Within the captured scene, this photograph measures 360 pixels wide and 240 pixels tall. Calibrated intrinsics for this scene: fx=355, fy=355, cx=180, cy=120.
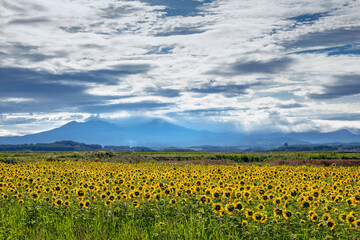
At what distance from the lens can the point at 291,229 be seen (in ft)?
32.1

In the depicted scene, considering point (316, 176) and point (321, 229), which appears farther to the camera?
point (316, 176)

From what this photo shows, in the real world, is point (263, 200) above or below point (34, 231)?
above

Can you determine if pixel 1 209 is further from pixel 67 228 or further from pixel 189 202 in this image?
pixel 189 202

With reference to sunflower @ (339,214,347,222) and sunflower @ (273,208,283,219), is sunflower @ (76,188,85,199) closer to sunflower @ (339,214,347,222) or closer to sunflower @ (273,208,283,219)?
sunflower @ (273,208,283,219)

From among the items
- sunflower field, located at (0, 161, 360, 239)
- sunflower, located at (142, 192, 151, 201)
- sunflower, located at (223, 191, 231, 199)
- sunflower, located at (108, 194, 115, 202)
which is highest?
sunflower, located at (223, 191, 231, 199)

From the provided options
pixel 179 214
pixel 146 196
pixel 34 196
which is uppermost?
pixel 146 196

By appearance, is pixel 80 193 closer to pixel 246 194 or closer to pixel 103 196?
pixel 103 196

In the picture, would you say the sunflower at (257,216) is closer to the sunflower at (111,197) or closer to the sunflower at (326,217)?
the sunflower at (326,217)

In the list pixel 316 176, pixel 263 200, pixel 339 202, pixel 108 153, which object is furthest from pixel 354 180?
pixel 108 153

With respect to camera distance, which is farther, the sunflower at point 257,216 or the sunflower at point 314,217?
the sunflower at point 314,217


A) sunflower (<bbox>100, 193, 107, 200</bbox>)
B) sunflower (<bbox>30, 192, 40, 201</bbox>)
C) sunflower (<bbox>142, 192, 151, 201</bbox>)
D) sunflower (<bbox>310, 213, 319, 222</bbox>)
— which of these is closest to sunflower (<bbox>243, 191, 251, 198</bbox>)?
sunflower (<bbox>310, 213, 319, 222</bbox>)

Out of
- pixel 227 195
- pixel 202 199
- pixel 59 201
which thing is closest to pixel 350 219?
pixel 227 195

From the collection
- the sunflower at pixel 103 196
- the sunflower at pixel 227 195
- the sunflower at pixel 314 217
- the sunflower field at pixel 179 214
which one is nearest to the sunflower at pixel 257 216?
the sunflower field at pixel 179 214

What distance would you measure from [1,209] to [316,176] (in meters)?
15.4
